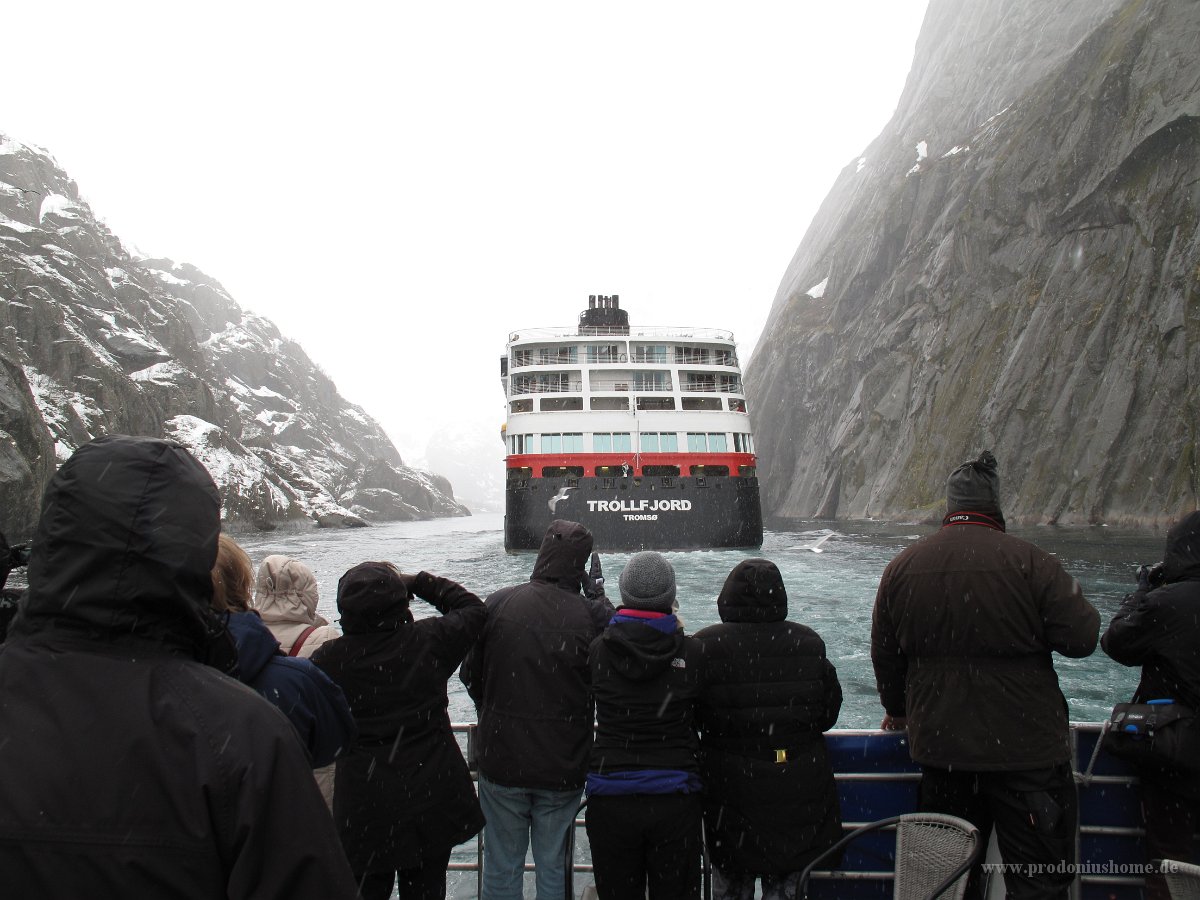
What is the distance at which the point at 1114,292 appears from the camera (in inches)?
1431

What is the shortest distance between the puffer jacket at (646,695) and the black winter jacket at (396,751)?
743 mm

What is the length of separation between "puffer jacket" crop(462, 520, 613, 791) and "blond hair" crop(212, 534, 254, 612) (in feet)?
A: 4.08

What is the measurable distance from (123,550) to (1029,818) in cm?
385

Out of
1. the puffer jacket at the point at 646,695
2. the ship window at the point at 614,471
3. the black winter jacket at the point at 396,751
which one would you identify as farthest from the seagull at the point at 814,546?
the black winter jacket at the point at 396,751

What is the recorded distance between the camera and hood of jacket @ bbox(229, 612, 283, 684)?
8.25 ft

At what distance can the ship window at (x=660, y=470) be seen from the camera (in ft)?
90.8

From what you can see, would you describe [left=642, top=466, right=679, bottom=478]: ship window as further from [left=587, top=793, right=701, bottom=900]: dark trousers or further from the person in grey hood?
[left=587, top=793, right=701, bottom=900]: dark trousers

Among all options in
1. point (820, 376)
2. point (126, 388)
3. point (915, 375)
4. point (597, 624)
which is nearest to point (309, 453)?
point (126, 388)

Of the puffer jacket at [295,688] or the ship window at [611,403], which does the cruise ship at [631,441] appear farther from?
the puffer jacket at [295,688]

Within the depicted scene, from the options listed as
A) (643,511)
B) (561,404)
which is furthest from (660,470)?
(561,404)

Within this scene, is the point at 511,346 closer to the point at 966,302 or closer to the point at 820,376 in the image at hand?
the point at 966,302

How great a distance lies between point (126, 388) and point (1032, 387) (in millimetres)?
78353

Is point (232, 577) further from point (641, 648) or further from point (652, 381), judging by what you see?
point (652, 381)

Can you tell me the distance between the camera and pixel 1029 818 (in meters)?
3.51
